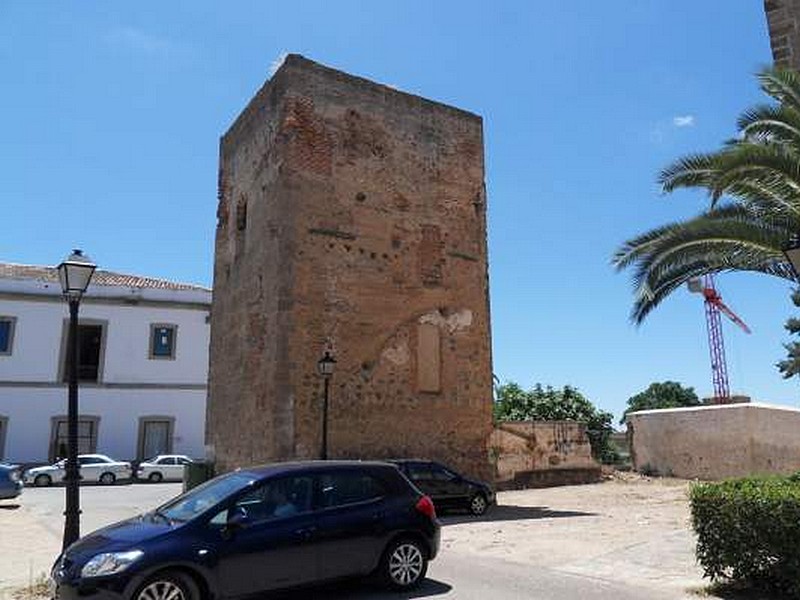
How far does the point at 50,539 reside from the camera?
12.8 meters

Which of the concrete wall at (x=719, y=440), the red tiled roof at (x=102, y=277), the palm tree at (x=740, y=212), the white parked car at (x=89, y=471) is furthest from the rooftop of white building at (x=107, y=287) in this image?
the palm tree at (x=740, y=212)

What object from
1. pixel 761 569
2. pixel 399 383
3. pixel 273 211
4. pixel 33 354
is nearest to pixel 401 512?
pixel 761 569

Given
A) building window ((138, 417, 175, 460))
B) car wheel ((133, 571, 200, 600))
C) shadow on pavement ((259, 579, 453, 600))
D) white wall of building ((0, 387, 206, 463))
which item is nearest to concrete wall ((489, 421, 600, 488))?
shadow on pavement ((259, 579, 453, 600))

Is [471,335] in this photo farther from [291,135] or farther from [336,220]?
[291,135]

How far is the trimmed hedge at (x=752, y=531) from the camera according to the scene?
6.54 metres

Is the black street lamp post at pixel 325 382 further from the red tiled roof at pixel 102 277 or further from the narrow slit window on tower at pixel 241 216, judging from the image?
the red tiled roof at pixel 102 277

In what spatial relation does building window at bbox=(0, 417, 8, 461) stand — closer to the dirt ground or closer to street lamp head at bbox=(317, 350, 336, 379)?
street lamp head at bbox=(317, 350, 336, 379)

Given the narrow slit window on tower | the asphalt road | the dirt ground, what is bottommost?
the asphalt road

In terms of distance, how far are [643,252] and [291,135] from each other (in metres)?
8.10

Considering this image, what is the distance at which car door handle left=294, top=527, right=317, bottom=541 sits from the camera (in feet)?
22.9

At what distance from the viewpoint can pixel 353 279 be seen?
16750 mm

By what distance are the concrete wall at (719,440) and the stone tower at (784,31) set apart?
36.8 ft

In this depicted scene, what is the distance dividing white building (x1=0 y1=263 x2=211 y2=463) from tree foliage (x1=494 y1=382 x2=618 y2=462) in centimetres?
1506

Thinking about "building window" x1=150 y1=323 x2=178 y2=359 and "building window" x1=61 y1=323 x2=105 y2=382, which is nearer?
"building window" x1=61 y1=323 x2=105 y2=382
